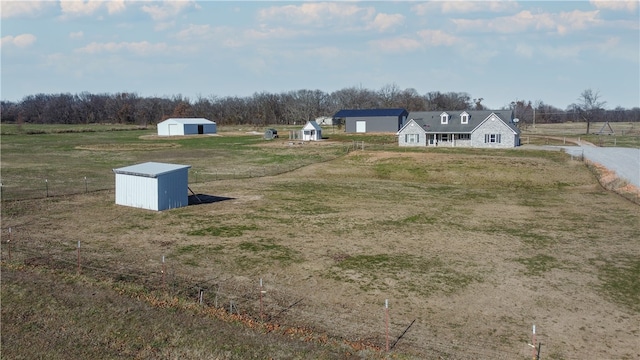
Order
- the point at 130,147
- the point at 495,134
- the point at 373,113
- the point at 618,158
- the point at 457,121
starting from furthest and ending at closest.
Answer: the point at 373,113 < the point at 130,147 < the point at 457,121 < the point at 495,134 < the point at 618,158

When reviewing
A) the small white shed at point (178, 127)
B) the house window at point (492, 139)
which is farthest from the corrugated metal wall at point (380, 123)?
the small white shed at point (178, 127)

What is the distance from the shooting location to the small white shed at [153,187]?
3444cm

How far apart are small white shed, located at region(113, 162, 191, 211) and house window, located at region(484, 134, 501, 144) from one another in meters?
48.9

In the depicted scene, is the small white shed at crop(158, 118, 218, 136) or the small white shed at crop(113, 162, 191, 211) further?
the small white shed at crop(158, 118, 218, 136)

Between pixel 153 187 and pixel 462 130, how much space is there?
51249mm

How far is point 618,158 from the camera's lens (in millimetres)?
61188

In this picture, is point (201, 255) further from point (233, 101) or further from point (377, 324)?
point (233, 101)

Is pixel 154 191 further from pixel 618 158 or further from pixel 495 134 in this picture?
pixel 618 158

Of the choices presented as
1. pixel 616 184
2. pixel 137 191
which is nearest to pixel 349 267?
pixel 137 191

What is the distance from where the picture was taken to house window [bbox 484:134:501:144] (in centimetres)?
7188

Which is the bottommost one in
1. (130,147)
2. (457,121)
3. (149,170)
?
(149,170)

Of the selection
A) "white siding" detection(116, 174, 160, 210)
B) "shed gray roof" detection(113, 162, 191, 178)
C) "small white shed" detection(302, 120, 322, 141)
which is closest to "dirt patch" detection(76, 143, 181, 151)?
"small white shed" detection(302, 120, 322, 141)

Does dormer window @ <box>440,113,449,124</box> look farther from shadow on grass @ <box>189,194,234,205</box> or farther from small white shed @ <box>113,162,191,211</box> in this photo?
small white shed @ <box>113,162,191,211</box>

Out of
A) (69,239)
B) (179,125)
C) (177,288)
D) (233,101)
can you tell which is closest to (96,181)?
(69,239)
